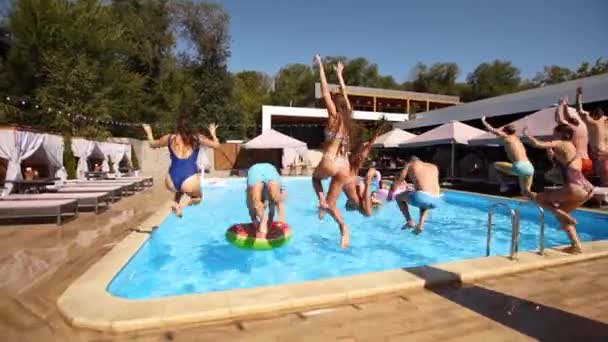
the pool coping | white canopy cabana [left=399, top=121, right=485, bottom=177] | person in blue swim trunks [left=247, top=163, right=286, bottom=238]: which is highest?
white canopy cabana [left=399, top=121, right=485, bottom=177]

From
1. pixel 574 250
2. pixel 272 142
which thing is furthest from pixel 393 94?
pixel 574 250

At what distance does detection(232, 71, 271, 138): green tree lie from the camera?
37094mm

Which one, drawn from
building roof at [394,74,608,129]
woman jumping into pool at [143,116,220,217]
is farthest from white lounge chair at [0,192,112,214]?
building roof at [394,74,608,129]

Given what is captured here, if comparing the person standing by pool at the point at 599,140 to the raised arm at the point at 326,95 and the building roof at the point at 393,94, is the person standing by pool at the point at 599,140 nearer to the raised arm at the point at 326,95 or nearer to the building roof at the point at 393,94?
the raised arm at the point at 326,95

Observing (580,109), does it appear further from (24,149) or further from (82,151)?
(82,151)

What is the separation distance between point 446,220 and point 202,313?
922 centimetres

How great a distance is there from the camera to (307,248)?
25.9 ft

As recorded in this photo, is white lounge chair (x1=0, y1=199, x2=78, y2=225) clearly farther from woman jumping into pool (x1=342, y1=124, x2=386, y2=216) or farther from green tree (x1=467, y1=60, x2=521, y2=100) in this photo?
green tree (x1=467, y1=60, x2=521, y2=100)

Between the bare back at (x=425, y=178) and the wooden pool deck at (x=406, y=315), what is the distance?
4.54 ft

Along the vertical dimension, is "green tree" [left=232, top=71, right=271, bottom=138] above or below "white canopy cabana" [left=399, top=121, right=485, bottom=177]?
above

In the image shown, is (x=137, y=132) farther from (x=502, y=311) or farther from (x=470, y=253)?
(x=502, y=311)

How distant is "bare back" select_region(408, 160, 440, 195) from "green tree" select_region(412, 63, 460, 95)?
54.8 metres

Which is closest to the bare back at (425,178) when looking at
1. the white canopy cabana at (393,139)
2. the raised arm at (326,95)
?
the raised arm at (326,95)

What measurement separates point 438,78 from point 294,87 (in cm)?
2460
